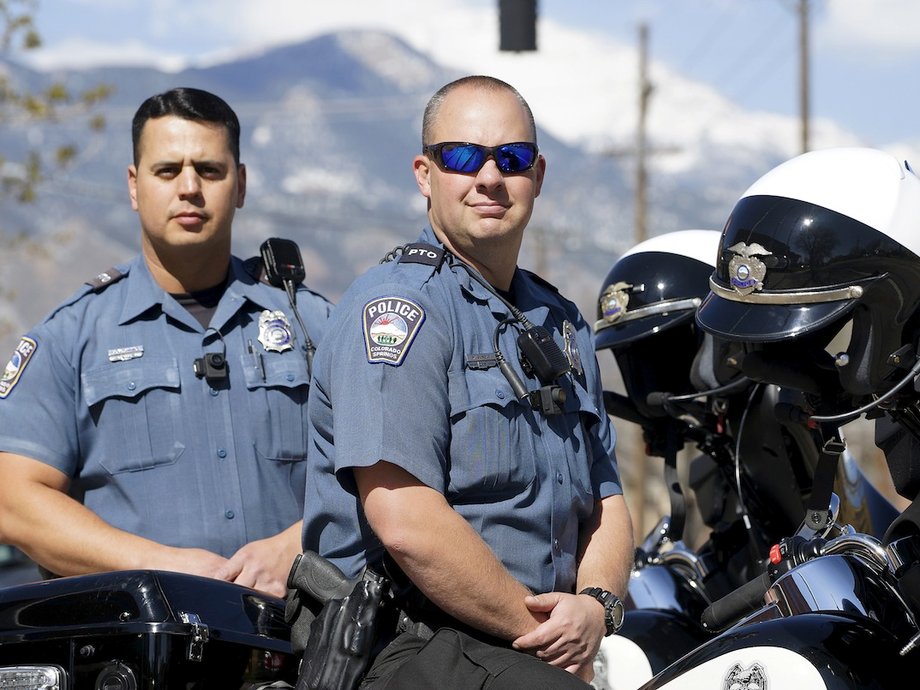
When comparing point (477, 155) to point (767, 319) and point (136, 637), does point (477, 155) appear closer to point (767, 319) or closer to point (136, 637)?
point (767, 319)

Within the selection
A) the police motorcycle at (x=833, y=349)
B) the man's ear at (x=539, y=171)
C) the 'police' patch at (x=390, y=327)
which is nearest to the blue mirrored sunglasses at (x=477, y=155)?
the man's ear at (x=539, y=171)

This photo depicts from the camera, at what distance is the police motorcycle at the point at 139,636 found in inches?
112

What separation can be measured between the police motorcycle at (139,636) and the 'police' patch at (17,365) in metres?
0.80

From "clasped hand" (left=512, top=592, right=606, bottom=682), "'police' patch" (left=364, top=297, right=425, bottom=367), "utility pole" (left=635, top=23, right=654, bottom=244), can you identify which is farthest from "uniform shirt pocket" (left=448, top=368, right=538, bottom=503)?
"utility pole" (left=635, top=23, right=654, bottom=244)

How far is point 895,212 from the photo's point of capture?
8.71 ft

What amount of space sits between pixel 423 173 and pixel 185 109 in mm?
1036

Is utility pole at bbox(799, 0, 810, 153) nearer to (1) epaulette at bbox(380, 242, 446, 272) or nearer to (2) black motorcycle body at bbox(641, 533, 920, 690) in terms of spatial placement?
(1) epaulette at bbox(380, 242, 446, 272)

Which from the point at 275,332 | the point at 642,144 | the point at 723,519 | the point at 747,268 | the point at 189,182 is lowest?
the point at 723,519

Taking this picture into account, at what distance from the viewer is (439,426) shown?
2.72m

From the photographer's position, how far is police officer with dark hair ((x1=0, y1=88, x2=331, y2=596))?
3.53 meters

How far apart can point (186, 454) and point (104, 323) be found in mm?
464

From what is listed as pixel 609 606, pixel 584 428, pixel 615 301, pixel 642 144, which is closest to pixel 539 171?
pixel 584 428

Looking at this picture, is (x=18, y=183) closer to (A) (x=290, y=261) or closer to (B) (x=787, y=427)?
(A) (x=290, y=261)

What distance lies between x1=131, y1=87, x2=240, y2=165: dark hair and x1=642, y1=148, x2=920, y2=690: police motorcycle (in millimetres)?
1710
